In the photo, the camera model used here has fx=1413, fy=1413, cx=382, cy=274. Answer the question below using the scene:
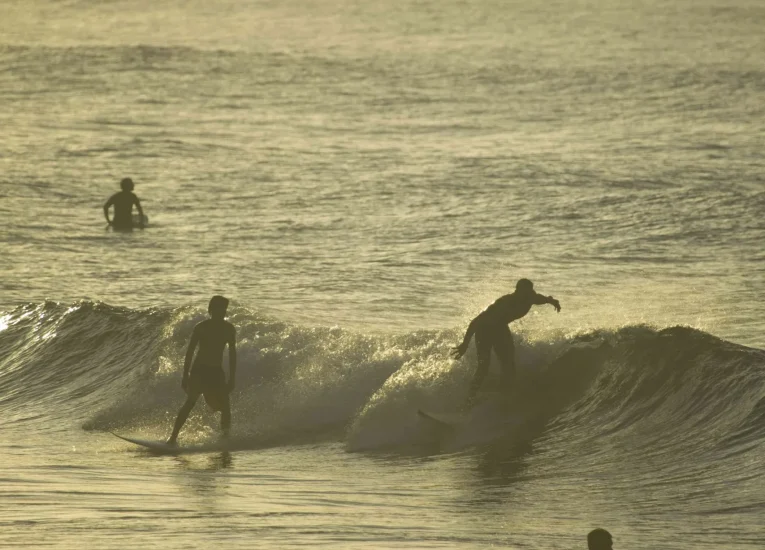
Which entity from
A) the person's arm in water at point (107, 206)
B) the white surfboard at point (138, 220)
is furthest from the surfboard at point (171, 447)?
the white surfboard at point (138, 220)

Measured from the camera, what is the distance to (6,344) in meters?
18.8

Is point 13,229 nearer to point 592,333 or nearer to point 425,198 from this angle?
point 425,198

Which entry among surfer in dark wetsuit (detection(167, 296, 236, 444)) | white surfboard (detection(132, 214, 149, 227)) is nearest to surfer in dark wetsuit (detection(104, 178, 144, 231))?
white surfboard (detection(132, 214, 149, 227))

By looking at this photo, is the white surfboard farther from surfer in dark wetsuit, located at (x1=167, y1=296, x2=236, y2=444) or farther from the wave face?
A: surfer in dark wetsuit, located at (x1=167, y1=296, x2=236, y2=444)

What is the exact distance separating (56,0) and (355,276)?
52.7 m

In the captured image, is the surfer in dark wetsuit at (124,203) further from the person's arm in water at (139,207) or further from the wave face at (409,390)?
the wave face at (409,390)

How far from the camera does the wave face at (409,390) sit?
525 inches

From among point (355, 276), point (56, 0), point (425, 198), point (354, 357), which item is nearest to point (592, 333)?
point (354, 357)

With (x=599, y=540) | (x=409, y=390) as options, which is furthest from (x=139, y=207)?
(x=599, y=540)

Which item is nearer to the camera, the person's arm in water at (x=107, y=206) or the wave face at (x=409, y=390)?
the wave face at (x=409, y=390)

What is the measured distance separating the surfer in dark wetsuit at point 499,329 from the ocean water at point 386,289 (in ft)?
1.37

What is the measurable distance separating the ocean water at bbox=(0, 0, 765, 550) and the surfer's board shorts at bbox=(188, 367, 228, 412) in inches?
19.4

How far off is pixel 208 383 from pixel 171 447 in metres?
0.79

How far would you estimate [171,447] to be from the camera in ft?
43.7
